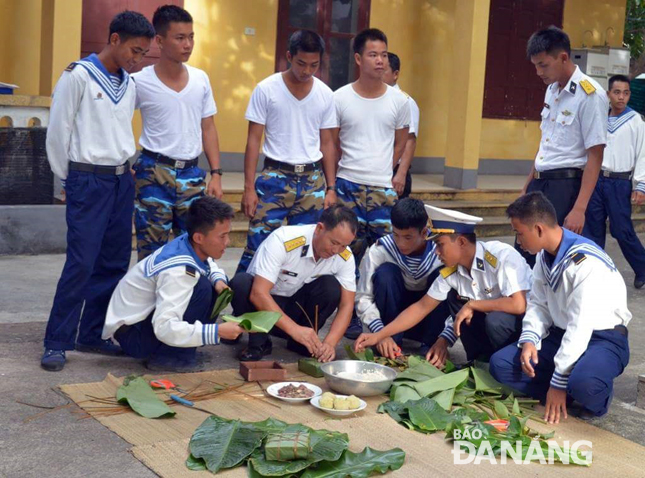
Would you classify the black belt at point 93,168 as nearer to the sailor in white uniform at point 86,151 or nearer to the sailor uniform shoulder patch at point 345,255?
the sailor in white uniform at point 86,151

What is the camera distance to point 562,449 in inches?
160

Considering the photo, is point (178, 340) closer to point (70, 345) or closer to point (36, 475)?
point (70, 345)

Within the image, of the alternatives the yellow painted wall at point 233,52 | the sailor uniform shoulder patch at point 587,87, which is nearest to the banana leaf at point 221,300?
the sailor uniform shoulder patch at point 587,87

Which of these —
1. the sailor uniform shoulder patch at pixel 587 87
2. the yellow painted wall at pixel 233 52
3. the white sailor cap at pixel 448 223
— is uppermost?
the yellow painted wall at pixel 233 52

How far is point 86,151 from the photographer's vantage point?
4.85 m

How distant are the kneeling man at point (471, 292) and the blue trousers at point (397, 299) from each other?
0.22 meters

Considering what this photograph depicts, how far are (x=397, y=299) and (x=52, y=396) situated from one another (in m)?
2.09

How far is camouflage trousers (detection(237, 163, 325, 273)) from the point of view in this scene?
226 inches

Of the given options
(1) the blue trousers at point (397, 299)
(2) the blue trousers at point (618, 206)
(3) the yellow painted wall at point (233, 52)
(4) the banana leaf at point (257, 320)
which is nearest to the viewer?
(4) the banana leaf at point (257, 320)

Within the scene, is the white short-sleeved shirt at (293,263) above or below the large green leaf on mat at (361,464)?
above

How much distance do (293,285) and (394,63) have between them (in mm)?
2768

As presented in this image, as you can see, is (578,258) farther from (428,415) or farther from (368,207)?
(368,207)

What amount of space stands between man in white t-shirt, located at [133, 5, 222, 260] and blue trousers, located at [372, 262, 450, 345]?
120 cm

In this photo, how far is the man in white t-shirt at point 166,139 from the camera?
5355 millimetres
